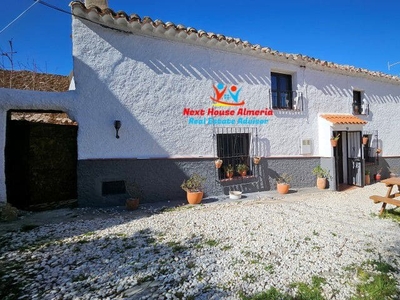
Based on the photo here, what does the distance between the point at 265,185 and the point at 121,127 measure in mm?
5423

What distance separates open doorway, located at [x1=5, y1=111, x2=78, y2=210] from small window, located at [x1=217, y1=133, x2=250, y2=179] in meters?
4.87

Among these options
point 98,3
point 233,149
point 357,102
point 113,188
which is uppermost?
point 98,3

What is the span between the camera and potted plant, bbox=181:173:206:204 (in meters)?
6.57

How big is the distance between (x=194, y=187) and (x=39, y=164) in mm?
4722

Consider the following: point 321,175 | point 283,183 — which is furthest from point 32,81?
point 321,175

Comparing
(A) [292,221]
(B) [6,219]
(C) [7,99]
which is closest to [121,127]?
(C) [7,99]

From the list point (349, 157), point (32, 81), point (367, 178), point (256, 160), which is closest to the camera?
point (256, 160)

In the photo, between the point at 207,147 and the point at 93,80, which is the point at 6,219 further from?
the point at 207,147

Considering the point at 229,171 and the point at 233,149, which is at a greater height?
the point at 233,149

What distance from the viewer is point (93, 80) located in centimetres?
618

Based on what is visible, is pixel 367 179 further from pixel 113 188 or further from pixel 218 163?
pixel 113 188

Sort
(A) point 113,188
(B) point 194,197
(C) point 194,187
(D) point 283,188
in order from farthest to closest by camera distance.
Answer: (D) point 283,188 → (C) point 194,187 → (B) point 194,197 → (A) point 113,188

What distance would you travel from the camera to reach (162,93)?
6941 millimetres

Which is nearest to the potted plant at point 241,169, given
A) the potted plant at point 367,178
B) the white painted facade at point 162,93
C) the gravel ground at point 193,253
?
the white painted facade at point 162,93
